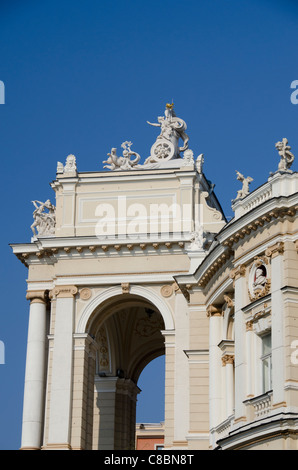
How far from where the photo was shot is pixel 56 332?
48.6m

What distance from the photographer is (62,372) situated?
4781 cm

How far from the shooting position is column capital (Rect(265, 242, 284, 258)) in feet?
117

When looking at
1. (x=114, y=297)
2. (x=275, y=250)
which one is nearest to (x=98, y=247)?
(x=114, y=297)

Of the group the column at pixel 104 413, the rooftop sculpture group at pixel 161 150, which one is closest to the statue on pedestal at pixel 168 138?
the rooftop sculpture group at pixel 161 150

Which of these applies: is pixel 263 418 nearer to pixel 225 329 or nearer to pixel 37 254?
pixel 225 329

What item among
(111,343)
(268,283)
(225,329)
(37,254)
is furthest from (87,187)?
(268,283)

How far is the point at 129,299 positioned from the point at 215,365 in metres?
10.6

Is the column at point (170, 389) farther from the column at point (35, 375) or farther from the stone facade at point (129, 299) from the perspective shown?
the column at point (35, 375)

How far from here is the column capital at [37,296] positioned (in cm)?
5000

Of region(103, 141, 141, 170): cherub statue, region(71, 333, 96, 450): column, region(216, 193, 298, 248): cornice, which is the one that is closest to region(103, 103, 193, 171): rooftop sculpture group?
region(103, 141, 141, 170): cherub statue

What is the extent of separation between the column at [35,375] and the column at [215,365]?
33.1 ft

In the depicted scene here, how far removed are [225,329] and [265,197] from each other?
18.0 feet

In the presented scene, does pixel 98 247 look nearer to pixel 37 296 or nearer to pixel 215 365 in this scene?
pixel 37 296

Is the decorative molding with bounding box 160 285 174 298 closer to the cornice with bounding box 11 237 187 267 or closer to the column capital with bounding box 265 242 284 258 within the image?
the cornice with bounding box 11 237 187 267
